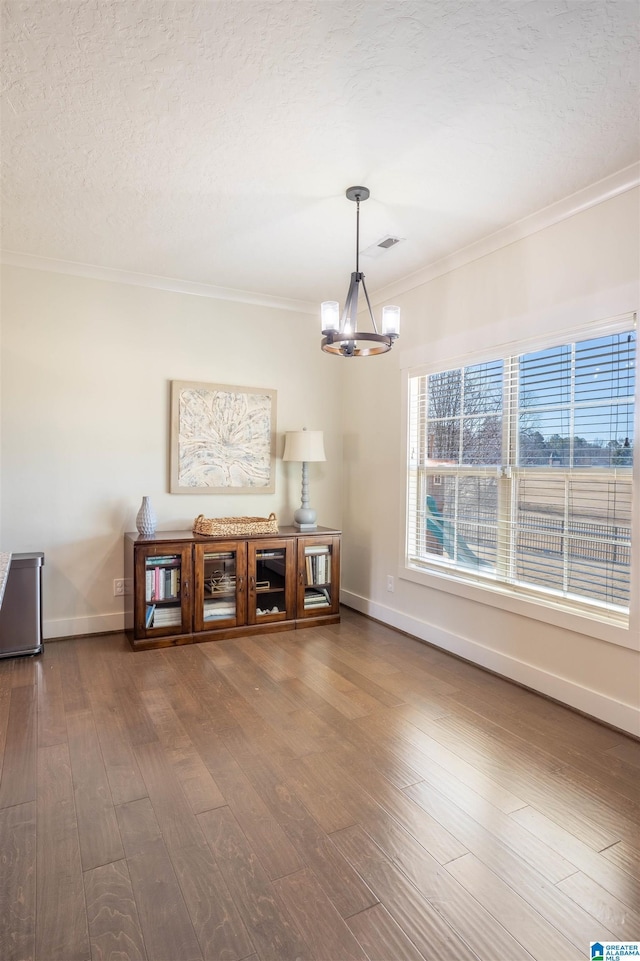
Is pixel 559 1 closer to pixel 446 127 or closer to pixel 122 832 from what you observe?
pixel 446 127

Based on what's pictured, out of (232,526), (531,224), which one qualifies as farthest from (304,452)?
(531,224)

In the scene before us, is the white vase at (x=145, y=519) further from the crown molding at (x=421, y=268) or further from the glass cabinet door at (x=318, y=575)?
the crown molding at (x=421, y=268)

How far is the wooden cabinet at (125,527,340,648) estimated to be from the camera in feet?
12.2

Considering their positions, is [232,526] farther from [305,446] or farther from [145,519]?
A: [305,446]

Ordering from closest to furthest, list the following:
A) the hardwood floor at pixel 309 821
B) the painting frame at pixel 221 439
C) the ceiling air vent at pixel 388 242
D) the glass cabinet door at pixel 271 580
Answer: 1. the hardwood floor at pixel 309 821
2. the ceiling air vent at pixel 388 242
3. the glass cabinet door at pixel 271 580
4. the painting frame at pixel 221 439

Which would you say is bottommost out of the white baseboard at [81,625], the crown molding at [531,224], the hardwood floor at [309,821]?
the hardwood floor at [309,821]

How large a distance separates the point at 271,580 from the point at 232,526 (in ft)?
1.77

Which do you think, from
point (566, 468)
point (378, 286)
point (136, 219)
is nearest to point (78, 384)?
point (136, 219)

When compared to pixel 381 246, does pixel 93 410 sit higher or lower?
lower

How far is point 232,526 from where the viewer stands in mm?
4039

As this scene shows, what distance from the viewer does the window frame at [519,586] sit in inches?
100

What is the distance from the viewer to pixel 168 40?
1.82 meters

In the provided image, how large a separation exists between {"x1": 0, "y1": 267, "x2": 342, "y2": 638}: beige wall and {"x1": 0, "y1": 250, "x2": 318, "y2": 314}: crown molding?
0.06 metres

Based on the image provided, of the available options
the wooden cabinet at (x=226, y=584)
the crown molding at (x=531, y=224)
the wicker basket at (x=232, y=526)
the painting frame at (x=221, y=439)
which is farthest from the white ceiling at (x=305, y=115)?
the wooden cabinet at (x=226, y=584)
